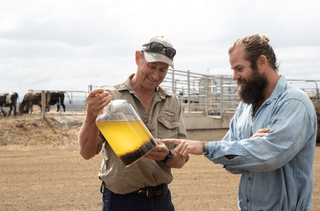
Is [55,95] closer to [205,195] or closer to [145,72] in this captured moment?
[205,195]

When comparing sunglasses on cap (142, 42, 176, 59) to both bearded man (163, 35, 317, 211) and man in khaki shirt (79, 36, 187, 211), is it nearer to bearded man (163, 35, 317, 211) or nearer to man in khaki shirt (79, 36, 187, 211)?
man in khaki shirt (79, 36, 187, 211)

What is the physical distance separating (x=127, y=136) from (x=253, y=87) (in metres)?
1.04

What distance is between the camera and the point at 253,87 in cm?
216

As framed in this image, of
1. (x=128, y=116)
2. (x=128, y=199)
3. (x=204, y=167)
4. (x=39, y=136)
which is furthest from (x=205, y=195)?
(x=39, y=136)

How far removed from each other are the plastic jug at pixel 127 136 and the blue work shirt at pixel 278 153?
1.84 ft

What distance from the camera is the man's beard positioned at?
7.04ft

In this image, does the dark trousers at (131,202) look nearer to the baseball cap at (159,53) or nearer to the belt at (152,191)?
the belt at (152,191)

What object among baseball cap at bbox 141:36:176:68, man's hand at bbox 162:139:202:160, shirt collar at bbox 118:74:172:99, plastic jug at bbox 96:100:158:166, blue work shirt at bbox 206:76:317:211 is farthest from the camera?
shirt collar at bbox 118:74:172:99

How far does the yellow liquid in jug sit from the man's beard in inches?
36.2

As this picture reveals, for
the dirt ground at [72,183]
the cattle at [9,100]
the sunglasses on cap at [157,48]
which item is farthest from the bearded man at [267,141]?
the cattle at [9,100]

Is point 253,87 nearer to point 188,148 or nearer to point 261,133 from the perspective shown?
point 261,133

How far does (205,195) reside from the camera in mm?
5852

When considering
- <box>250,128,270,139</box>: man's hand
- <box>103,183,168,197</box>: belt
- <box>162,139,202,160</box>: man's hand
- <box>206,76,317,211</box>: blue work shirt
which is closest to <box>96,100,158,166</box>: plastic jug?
<box>162,139,202,160</box>: man's hand

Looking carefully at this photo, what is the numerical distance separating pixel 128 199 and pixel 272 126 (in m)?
1.12
